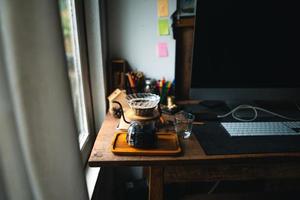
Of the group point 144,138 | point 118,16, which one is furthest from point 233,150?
point 118,16

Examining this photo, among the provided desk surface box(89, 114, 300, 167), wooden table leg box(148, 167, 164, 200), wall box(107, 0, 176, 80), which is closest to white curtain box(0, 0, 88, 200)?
desk surface box(89, 114, 300, 167)

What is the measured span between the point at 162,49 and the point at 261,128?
0.70 m

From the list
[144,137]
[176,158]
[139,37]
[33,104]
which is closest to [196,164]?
[176,158]

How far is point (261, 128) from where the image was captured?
888 mm

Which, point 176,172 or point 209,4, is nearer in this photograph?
point 176,172

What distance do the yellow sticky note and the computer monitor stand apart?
313 millimetres

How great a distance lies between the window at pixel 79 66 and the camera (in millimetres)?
968

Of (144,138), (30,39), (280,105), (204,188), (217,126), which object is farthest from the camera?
(204,188)

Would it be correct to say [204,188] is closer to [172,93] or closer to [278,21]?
[172,93]

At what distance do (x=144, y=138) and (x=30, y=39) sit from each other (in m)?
0.48

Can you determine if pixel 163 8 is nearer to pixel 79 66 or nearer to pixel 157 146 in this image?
pixel 79 66

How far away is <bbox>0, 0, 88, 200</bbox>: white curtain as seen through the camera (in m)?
0.32

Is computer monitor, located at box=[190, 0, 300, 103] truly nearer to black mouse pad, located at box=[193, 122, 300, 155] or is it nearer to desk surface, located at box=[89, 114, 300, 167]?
black mouse pad, located at box=[193, 122, 300, 155]

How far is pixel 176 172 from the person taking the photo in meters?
0.77
